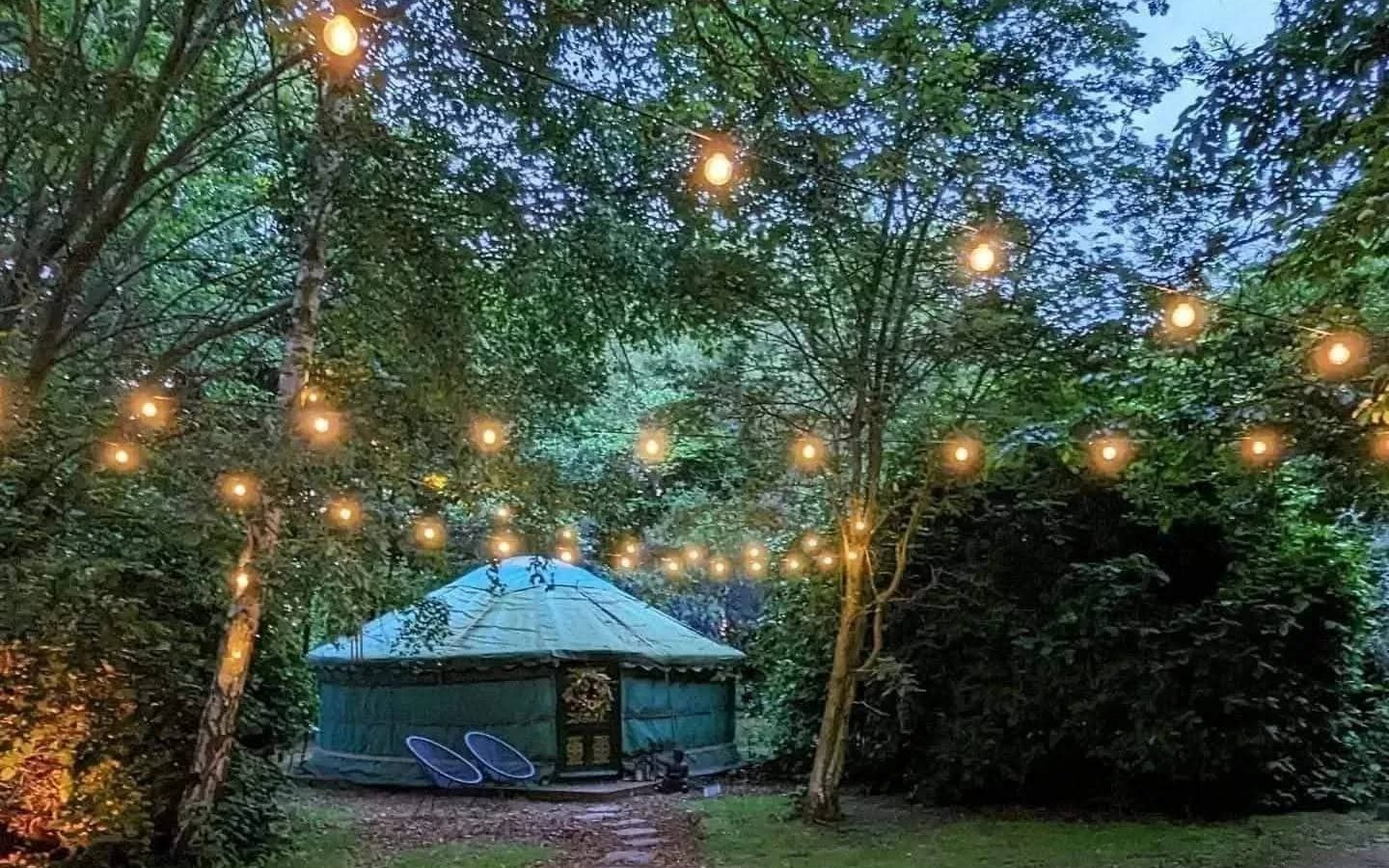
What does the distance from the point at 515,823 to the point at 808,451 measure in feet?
12.3

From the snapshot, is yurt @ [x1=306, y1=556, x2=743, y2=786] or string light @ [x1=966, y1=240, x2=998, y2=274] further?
yurt @ [x1=306, y1=556, x2=743, y2=786]

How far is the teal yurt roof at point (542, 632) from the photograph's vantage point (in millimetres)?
10914

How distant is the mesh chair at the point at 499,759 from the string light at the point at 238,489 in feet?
Answer: 19.8

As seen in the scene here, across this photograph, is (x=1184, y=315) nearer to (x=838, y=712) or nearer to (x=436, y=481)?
(x=436, y=481)

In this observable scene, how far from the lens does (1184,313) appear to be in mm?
4441

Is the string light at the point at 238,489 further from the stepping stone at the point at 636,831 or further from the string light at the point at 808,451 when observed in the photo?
the stepping stone at the point at 636,831

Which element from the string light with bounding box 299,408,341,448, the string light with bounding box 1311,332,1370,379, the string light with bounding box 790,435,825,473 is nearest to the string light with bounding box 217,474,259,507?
the string light with bounding box 299,408,341,448

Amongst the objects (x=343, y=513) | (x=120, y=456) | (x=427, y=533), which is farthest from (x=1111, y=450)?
(x=120, y=456)

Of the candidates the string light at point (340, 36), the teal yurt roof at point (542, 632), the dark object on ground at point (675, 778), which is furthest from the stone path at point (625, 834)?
the string light at point (340, 36)

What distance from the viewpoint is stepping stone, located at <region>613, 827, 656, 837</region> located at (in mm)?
7883

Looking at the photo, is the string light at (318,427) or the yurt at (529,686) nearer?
the string light at (318,427)

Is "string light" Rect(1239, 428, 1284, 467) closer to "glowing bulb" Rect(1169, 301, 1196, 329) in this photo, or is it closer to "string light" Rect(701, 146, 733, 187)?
"glowing bulb" Rect(1169, 301, 1196, 329)

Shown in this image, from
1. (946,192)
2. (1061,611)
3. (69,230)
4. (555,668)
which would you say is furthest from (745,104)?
(555,668)

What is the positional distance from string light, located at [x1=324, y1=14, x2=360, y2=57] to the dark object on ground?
28.2ft
